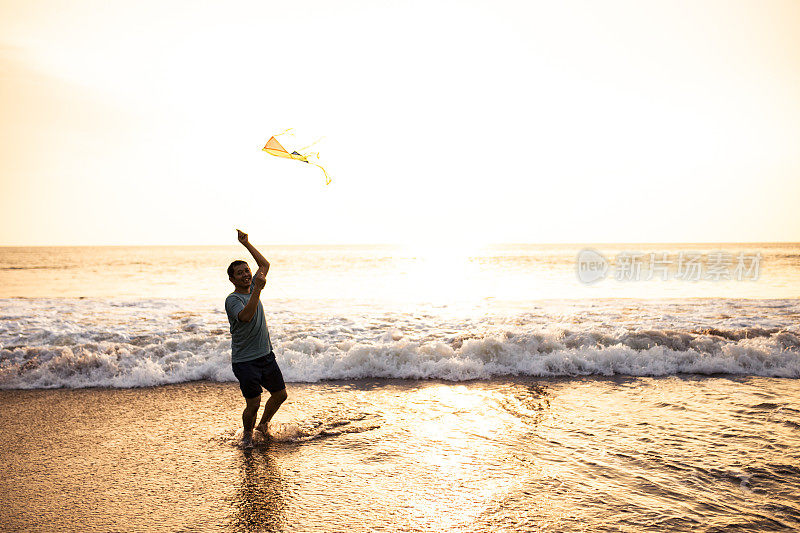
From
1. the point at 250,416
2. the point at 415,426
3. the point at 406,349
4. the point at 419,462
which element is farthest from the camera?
the point at 406,349

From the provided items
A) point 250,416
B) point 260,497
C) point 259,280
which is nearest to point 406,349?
point 250,416

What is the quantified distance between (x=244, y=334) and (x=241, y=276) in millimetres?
660

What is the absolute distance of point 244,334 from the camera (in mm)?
5066

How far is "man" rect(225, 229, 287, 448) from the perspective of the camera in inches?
195

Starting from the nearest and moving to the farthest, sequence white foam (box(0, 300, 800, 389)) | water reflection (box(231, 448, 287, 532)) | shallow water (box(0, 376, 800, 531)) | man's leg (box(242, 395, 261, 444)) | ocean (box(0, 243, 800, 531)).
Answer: water reflection (box(231, 448, 287, 532))
shallow water (box(0, 376, 800, 531))
ocean (box(0, 243, 800, 531))
man's leg (box(242, 395, 261, 444))
white foam (box(0, 300, 800, 389))

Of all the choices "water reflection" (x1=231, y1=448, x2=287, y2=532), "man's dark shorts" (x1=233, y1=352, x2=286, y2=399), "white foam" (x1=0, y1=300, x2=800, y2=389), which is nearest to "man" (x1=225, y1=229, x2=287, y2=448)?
"man's dark shorts" (x1=233, y1=352, x2=286, y2=399)

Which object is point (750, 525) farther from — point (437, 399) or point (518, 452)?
point (437, 399)

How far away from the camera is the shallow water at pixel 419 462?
372 cm

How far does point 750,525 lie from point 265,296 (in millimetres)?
18525

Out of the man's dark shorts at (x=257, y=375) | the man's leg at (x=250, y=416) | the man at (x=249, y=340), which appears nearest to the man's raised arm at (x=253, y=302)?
the man at (x=249, y=340)

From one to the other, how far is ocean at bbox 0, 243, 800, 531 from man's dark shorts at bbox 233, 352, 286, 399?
26.2 inches

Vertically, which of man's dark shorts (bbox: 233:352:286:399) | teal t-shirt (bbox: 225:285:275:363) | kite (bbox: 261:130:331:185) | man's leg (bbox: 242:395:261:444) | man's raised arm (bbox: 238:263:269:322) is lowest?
man's leg (bbox: 242:395:261:444)

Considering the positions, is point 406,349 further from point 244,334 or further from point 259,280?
point 259,280

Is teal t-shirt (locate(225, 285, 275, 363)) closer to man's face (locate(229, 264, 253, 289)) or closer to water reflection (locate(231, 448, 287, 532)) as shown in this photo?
man's face (locate(229, 264, 253, 289))
